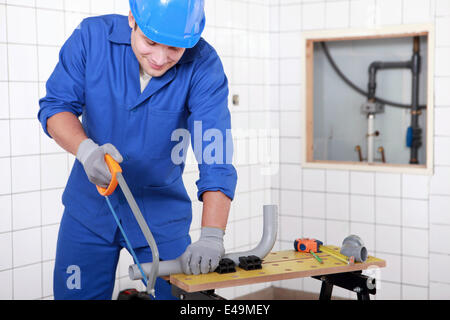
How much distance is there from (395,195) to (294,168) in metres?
0.65

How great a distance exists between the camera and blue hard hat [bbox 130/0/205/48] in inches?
63.2

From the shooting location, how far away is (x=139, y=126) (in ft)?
6.14

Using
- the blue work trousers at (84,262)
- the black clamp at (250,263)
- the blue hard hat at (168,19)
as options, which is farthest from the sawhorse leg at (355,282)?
the blue hard hat at (168,19)

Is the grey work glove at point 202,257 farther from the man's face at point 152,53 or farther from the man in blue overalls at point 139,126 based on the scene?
the man's face at point 152,53

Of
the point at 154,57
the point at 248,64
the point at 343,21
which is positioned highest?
the point at 343,21

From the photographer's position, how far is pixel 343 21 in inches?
136

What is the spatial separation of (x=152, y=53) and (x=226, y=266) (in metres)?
0.66

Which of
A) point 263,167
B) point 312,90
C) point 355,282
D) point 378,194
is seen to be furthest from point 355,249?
point 312,90

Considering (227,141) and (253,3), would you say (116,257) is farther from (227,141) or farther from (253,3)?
(253,3)

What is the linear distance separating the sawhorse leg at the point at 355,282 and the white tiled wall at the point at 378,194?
1437mm

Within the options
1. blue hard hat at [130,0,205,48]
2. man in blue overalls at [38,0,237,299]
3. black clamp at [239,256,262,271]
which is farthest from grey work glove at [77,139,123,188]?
black clamp at [239,256,262,271]

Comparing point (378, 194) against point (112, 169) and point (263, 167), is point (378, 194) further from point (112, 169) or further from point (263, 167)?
point (112, 169)
